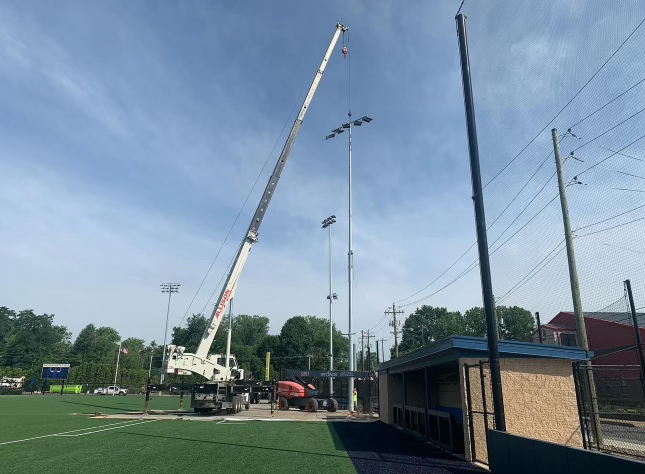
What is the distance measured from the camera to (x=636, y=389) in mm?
27047

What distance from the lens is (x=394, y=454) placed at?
11078 millimetres

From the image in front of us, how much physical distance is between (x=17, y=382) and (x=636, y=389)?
88.7m

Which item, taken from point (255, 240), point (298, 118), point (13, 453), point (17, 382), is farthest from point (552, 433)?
point (17, 382)

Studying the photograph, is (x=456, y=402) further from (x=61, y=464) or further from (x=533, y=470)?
(x=61, y=464)

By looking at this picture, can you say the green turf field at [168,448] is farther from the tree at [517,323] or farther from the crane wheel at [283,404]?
the tree at [517,323]

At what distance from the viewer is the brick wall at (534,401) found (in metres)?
10.5

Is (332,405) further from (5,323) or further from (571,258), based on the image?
(5,323)

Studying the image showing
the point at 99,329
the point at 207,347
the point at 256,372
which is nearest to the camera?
the point at 207,347

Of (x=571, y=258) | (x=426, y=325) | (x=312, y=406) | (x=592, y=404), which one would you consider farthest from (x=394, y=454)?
(x=426, y=325)

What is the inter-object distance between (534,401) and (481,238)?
523cm

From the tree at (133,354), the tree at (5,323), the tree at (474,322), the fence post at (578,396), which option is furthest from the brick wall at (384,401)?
the tree at (5,323)

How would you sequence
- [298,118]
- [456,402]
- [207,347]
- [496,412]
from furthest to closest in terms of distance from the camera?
1. [298,118]
2. [207,347]
3. [456,402]
4. [496,412]

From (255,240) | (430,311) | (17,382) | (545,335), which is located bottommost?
(17,382)

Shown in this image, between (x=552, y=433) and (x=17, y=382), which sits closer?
(x=552, y=433)
